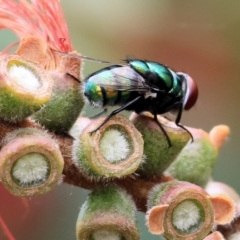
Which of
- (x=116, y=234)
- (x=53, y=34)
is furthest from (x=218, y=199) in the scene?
(x=53, y=34)

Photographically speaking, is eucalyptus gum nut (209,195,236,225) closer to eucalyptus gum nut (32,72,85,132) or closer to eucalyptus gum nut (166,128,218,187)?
eucalyptus gum nut (166,128,218,187)

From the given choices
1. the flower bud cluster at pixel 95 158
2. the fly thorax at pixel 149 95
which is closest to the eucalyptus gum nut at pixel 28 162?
the flower bud cluster at pixel 95 158

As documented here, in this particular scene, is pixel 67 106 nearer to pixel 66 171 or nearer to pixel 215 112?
pixel 66 171

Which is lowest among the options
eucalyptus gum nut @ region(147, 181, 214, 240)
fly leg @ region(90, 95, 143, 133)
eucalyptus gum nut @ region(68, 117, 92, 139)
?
eucalyptus gum nut @ region(147, 181, 214, 240)

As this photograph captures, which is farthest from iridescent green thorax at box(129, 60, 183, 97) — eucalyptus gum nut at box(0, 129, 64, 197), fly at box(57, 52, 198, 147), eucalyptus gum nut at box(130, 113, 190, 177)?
eucalyptus gum nut at box(0, 129, 64, 197)

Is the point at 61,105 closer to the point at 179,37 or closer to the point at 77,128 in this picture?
the point at 77,128

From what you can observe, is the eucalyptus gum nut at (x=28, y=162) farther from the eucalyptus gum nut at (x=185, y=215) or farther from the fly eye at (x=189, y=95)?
the fly eye at (x=189, y=95)

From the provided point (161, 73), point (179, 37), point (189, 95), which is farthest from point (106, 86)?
point (179, 37)
